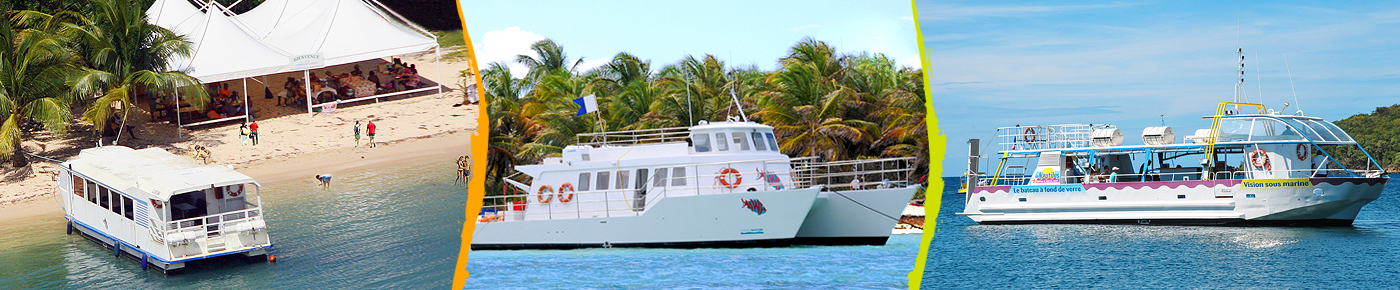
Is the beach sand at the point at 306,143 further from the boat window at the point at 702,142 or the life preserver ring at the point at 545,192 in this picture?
the boat window at the point at 702,142

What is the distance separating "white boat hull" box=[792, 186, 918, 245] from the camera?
42.4 feet

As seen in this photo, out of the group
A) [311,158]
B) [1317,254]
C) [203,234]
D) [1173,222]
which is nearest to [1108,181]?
[1173,222]

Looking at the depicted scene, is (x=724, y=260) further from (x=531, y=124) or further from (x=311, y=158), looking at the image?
(x=311, y=158)

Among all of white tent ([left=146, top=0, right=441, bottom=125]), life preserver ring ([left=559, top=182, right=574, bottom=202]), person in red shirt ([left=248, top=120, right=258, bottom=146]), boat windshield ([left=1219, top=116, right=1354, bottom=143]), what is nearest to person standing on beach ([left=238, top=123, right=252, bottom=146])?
person in red shirt ([left=248, top=120, right=258, bottom=146])

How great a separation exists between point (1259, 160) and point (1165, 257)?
532cm

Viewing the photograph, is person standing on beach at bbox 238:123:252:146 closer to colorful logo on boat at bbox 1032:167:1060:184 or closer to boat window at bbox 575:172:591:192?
boat window at bbox 575:172:591:192

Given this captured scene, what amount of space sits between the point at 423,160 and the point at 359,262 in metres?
4.48

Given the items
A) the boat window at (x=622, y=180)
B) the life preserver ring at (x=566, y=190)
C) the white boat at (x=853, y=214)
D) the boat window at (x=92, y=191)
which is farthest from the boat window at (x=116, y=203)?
the white boat at (x=853, y=214)

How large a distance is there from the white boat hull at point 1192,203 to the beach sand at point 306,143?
42.3 feet

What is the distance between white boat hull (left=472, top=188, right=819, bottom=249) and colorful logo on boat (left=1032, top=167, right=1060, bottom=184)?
→ 11268mm

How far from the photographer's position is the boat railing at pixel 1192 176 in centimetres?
1927

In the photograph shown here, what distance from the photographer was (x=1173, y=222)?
67.8 ft

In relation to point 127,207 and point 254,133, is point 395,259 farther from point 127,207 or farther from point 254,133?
point 254,133

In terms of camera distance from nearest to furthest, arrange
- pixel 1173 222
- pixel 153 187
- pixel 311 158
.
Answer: pixel 153 187 → pixel 311 158 → pixel 1173 222
